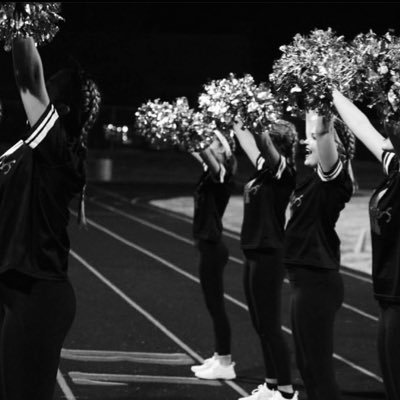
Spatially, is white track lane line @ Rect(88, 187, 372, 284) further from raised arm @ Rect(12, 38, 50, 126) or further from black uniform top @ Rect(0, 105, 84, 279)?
raised arm @ Rect(12, 38, 50, 126)

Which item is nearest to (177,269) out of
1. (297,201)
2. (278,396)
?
(278,396)

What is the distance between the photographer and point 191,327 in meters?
8.77

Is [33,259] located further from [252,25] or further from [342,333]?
[252,25]

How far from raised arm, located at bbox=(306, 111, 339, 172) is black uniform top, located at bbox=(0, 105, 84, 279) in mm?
1494

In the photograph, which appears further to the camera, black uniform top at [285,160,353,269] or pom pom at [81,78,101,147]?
black uniform top at [285,160,353,269]

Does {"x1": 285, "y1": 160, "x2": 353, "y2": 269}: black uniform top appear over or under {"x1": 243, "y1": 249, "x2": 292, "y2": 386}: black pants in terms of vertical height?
over

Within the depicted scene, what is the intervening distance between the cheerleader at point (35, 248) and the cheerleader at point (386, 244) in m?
1.15

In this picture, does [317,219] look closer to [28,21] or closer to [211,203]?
[211,203]

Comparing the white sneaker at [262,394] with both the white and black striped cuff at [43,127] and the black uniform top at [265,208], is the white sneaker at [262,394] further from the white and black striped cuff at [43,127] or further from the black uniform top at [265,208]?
the white and black striped cuff at [43,127]

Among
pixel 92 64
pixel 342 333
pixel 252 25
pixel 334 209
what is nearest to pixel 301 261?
pixel 334 209

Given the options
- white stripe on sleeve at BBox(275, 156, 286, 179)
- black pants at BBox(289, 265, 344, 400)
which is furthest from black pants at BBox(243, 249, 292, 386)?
black pants at BBox(289, 265, 344, 400)

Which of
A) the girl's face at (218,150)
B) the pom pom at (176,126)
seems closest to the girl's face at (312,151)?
the pom pom at (176,126)

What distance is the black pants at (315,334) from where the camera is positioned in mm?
4980

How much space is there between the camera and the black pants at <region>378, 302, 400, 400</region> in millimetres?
4000
